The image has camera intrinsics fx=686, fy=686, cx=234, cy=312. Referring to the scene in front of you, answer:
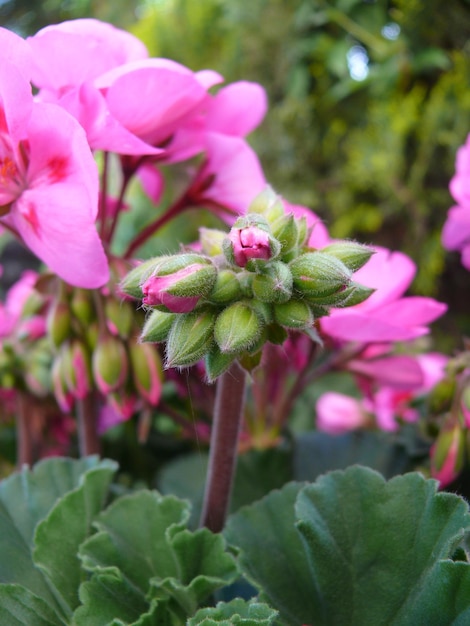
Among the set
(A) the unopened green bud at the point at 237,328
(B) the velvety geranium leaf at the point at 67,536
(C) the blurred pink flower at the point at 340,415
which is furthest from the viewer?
(C) the blurred pink flower at the point at 340,415

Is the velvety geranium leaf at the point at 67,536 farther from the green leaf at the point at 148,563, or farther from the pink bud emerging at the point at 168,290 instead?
the pink bud emerging at the point at 168,290

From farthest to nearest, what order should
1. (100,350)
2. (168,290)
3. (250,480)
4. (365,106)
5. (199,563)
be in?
1. (365,106)
2. (250,480)
3. (100,350)
4. (199,563)
5. (168,290)

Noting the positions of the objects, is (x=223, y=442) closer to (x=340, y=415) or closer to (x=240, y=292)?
(x=240, y=292)

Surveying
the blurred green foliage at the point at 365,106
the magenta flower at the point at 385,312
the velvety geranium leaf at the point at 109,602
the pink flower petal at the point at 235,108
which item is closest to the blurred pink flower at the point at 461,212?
the magenta flower at the point at 385,312

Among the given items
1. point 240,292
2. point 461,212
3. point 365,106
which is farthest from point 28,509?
point 365,106

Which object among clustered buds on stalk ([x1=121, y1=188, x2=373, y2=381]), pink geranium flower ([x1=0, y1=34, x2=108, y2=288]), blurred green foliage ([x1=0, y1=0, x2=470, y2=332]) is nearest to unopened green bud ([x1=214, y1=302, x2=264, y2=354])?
clustered buds on stalk ([x1=121, y1=188, x2=373, y2=381])
